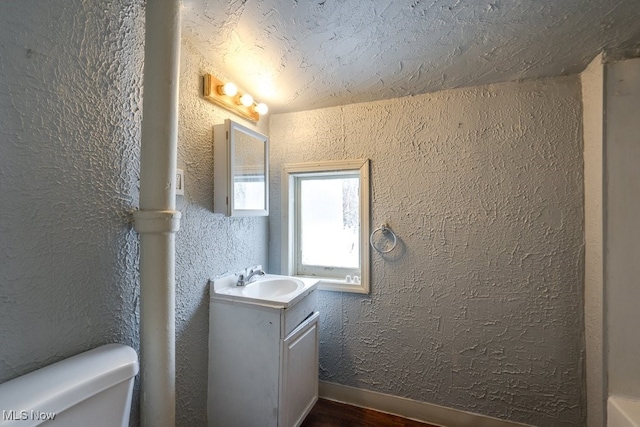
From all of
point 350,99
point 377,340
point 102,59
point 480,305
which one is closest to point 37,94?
point 102,59

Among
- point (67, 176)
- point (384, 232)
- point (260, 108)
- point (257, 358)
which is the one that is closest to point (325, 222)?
point (384, 232)

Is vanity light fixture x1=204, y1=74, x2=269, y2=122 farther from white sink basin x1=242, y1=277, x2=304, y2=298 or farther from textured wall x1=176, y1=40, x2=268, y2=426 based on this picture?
white sink basin x1=242, y1=277, x2=304, y2=298

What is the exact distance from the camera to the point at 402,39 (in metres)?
1.16

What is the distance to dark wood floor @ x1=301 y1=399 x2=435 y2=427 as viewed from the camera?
60.2 inches

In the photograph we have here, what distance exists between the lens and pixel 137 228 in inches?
36.7

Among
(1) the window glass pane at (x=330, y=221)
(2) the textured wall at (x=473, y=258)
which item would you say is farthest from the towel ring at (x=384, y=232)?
(1) the window glass pane at (x=330, y=221)

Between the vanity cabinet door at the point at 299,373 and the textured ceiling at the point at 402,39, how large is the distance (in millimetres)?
1375

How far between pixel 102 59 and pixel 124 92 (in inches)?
4.3

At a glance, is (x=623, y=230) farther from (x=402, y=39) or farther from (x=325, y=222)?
(x=325, y=222)

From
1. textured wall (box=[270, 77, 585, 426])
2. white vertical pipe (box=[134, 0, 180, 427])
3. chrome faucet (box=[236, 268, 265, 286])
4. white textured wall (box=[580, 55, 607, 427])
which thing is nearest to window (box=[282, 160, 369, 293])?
textured wall (box=[270, 77, 585, 426])

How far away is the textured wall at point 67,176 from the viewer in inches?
27.3

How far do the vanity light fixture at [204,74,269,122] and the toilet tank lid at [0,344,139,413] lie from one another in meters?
1.17

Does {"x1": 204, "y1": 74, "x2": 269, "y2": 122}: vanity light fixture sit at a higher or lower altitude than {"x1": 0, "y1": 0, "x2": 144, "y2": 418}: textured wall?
higher

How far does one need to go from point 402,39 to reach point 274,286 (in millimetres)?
1449
